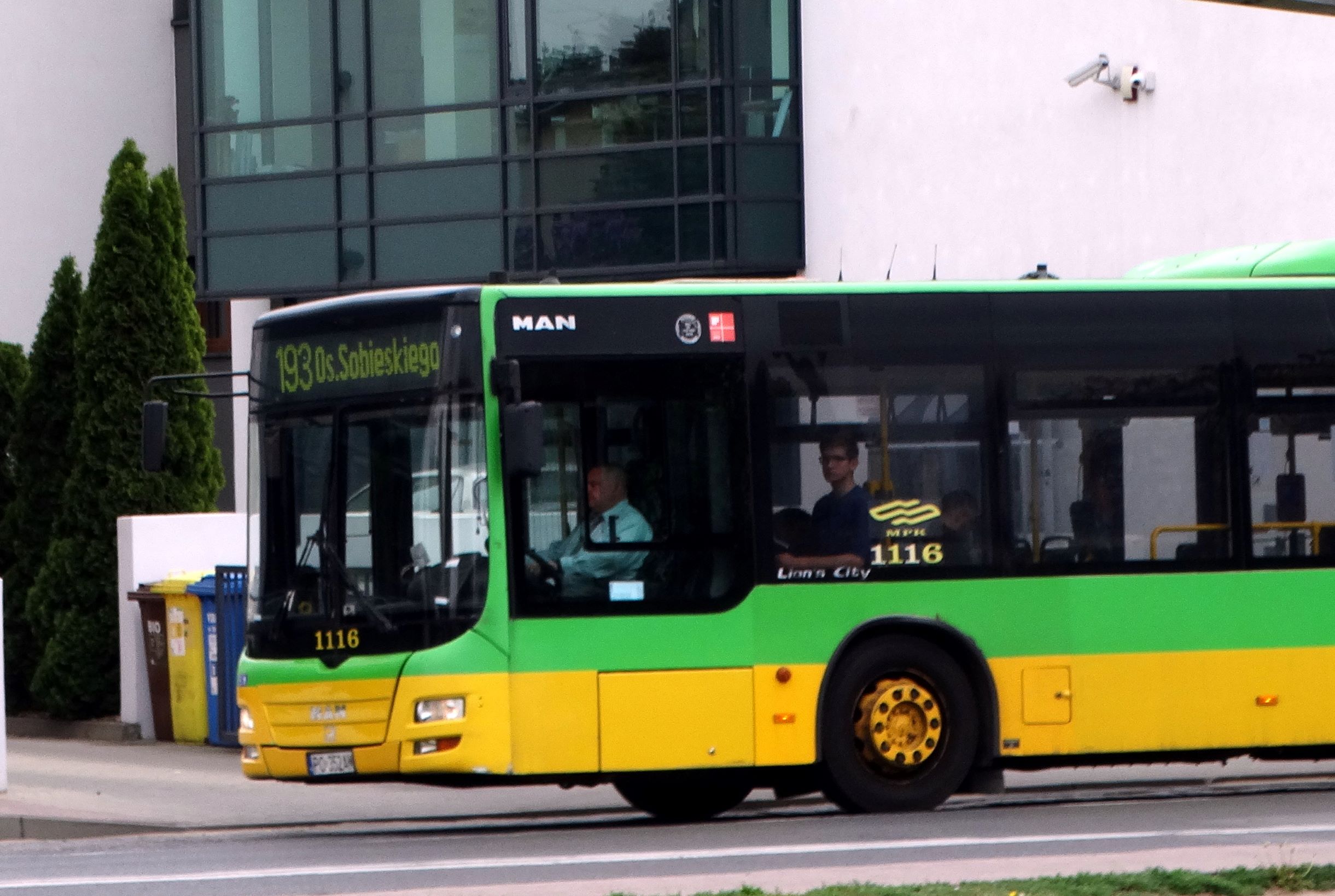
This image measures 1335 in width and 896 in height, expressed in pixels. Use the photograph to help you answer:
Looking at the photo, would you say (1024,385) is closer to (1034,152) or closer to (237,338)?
(1034,152)

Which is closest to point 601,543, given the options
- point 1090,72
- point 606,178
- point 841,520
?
point 841,520

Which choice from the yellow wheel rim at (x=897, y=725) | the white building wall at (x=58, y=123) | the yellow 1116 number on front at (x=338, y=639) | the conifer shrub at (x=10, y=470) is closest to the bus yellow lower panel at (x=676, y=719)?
the yellow wheel rim at (x=897, y=725)

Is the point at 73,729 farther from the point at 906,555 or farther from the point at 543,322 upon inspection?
the point at 906,555

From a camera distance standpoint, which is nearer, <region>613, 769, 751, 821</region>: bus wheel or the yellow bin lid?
<region>613, 769, 751, 821</region>: bus wheel

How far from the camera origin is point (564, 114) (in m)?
24.1

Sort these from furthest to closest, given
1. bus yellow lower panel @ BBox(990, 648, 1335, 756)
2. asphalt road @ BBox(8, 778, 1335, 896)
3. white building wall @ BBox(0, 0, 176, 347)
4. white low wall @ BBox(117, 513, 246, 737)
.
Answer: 1. white building wall @ BBox(0, 0, 176, 347)
2. white low wall @ BBox(117, 513, 246, 737)
3. bus yellow lower panel @ BBox(990, 648, 1335, 756)
4. asphalt road @ BBox(8, 778, 1335, 896)

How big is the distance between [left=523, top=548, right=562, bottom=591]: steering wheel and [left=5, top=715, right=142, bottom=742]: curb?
7985 millimetres

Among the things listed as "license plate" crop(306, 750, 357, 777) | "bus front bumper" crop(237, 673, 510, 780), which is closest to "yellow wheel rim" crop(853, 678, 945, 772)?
"bus front bumper" crop(237, 673, 510, 780)

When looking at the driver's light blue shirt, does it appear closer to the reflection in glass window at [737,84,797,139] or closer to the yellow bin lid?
the yellow bin lid

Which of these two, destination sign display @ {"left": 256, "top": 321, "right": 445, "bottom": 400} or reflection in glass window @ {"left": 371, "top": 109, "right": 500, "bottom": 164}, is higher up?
reflection in glass window @ {"left": 371, "top": 109, "right": 500, "bottom": 164}

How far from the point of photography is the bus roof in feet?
40.4

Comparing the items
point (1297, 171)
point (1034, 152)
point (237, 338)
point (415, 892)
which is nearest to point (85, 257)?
point (237, 338)

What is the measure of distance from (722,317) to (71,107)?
75.6 ft

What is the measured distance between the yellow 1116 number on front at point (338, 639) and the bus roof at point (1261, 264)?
4.58 meters
